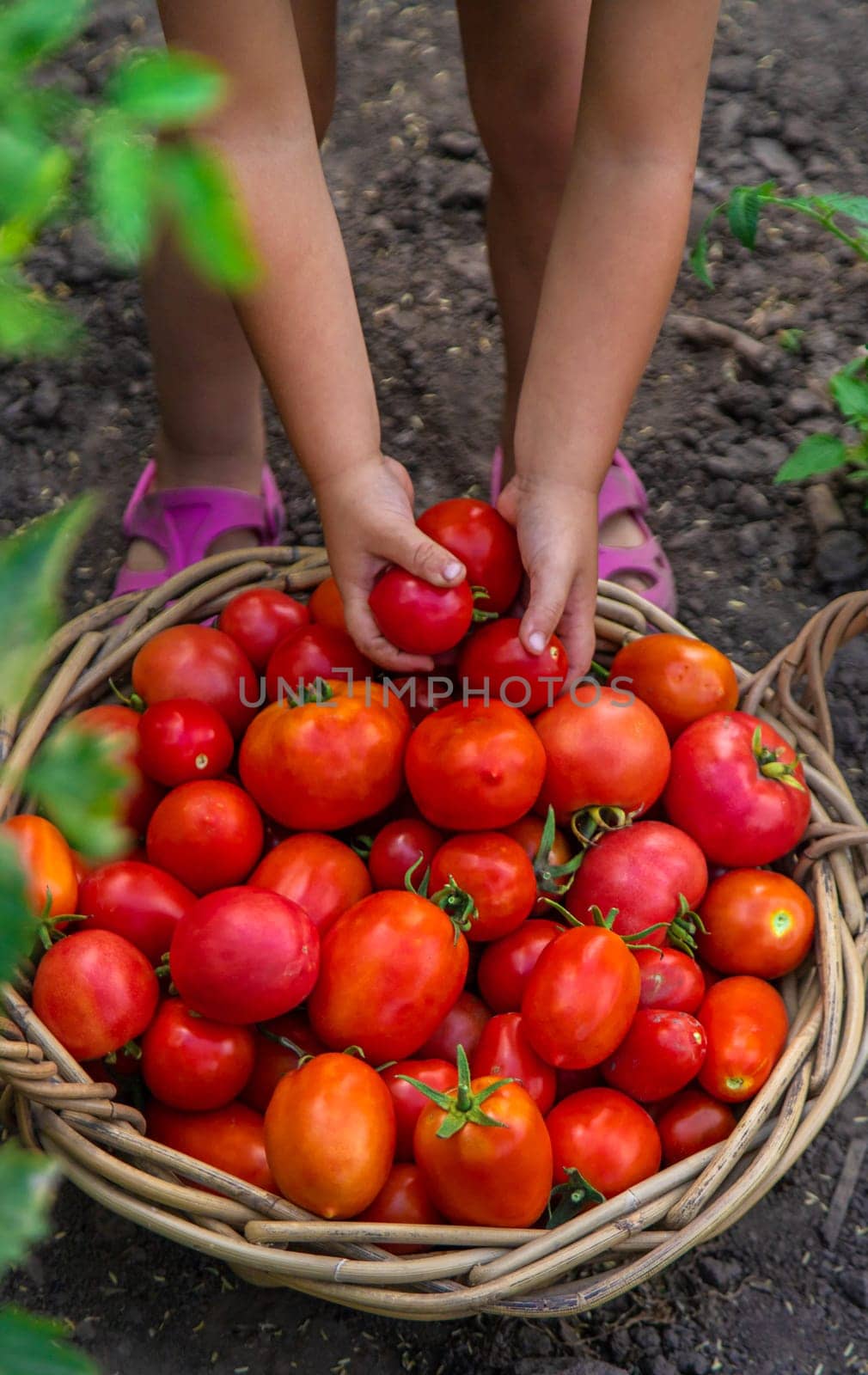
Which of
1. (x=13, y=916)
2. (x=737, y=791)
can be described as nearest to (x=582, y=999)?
(x=737, y=791)

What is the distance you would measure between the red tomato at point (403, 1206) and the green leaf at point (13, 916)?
88 cm

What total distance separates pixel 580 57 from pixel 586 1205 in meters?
1.39

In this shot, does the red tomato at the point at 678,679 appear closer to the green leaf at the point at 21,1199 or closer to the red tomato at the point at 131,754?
the red tomato at the point at 131,754

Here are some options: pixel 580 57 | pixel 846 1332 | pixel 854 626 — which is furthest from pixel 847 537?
pixel 846 1332

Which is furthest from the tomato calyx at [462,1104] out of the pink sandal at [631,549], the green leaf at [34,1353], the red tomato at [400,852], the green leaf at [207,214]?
the pink sandal at [631,549]

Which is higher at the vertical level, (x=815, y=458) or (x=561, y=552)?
(x=561, y=552)

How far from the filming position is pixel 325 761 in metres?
Answer: 1.33

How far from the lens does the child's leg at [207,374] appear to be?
1.70 m

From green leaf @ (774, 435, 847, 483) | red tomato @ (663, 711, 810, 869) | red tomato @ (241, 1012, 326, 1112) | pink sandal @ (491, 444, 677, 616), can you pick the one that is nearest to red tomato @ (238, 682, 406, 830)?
red tomato @ (241, 1012, 326, 1112)

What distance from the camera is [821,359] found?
241cm

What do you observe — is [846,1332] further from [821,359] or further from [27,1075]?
[821,359]

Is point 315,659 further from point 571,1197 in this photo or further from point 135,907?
point 571,1197

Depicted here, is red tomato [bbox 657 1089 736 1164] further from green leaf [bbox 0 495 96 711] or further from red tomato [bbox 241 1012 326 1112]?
green leaf [bbox 0 495 96 711]

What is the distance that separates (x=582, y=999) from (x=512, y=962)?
0.15 metres
